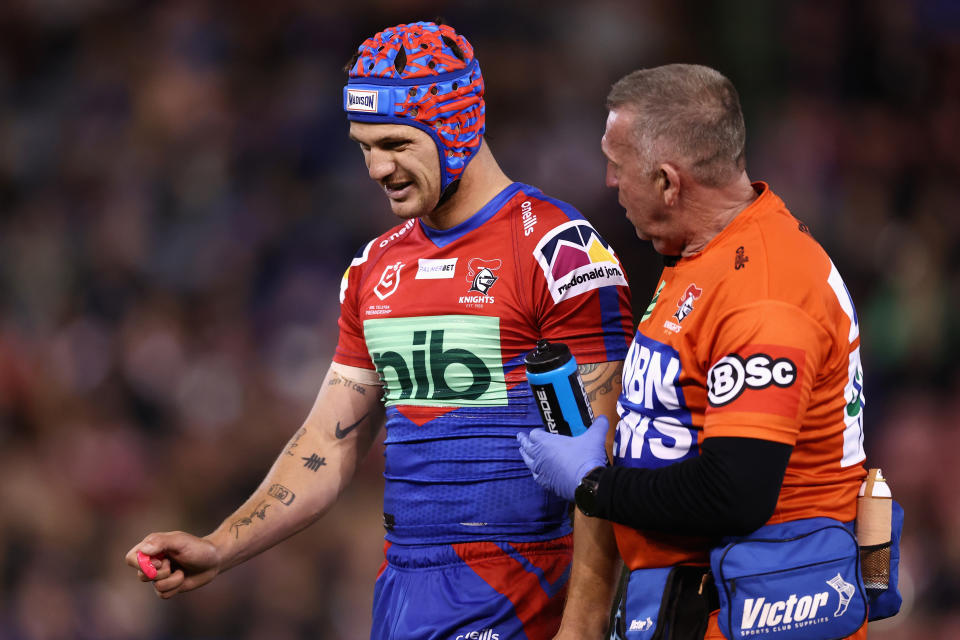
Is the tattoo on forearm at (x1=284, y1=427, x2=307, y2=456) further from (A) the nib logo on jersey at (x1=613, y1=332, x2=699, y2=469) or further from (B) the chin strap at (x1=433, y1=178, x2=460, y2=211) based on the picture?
(A) the nib logo on jersey at (x1=613, y1=332, x2=699, y2=469)

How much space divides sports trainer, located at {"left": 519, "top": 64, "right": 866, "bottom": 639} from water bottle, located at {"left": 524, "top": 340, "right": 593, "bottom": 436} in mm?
45

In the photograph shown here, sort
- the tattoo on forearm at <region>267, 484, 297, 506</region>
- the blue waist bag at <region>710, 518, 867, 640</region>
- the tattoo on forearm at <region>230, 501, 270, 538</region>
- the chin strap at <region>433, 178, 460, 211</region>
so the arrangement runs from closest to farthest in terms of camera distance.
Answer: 1. the blue waist bag at <region>710, 518, 867, 640</region>
2. the chin strap at <region>433, 178, 460, 211</region>
3. the tattoo on forearm at <region>230, 501, 270, 538</region>
4. the tattoo on forearm at <region>267, 484, 297, 506</region>

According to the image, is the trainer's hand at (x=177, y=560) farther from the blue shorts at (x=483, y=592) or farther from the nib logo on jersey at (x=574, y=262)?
the nib logo on jersey at (x=574, y=262)

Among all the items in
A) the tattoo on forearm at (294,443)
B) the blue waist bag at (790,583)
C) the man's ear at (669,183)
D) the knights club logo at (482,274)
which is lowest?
the tattoo on forearm at (294,443)

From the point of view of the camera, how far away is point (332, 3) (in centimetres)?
980

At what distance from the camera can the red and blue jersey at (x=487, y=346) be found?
3.31 metres

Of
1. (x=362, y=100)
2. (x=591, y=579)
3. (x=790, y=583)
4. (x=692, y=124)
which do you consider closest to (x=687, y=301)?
(x=692, y=124)

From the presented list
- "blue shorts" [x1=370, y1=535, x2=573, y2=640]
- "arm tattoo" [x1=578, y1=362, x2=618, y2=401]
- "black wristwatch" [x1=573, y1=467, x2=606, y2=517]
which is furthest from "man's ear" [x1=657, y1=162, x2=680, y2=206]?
"blue shorts" [x1=370, y1=535, x2=573, y2=640]

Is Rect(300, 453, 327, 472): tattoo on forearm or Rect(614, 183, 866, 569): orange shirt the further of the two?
Rect(300, 453, 327, 472): tattoo on forearm

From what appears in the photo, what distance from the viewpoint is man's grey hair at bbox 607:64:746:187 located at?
9.41 ft

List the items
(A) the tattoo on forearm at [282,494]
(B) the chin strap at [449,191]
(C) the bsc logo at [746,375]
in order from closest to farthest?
(C) the bsc logo at [746,375] → (B) the chin strap at [449,191] → (A) the tattoo on forearm at [282,494]

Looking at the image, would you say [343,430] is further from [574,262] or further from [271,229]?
[271,229]

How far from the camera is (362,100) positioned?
11.1ft

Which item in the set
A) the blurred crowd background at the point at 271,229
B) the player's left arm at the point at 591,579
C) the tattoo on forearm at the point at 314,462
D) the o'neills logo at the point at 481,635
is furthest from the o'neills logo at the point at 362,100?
the blurred crowd background at the point at 271,229
